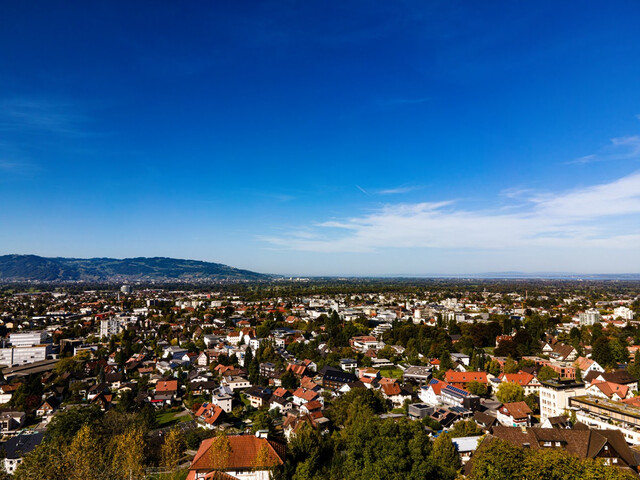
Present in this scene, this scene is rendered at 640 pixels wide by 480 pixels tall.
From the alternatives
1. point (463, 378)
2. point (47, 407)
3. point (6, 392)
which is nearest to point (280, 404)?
point (463, 378)

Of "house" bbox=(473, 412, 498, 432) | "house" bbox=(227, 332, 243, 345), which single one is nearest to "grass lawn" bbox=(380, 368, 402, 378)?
"house" bbox=(473, 412, 498, 432)

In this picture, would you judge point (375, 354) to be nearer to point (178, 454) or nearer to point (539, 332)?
point (539, 332)

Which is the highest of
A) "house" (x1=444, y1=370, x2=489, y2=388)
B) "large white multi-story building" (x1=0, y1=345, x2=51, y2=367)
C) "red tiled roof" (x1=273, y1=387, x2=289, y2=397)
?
"house" (x1=444, y1=370, x2=489, y2=388)

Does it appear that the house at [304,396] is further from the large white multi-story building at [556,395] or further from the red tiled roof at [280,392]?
the large white multi-story building at [556,395]

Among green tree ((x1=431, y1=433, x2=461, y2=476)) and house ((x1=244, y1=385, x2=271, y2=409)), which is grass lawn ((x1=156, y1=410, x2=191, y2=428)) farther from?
green tree ((x1=431, y1=433, x2=461, y2=476))

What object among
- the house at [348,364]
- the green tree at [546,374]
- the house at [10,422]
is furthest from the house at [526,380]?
the house at [10,422]

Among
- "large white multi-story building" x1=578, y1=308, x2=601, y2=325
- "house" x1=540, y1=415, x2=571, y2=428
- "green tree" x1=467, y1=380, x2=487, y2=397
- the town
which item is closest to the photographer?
the town

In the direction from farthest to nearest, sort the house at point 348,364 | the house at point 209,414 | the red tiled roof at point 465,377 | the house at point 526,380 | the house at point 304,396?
the house at point 348,364, the red tiled roof at point 465,377, the house at point 526,380, the house at point 304,396, the house at point 209,414
